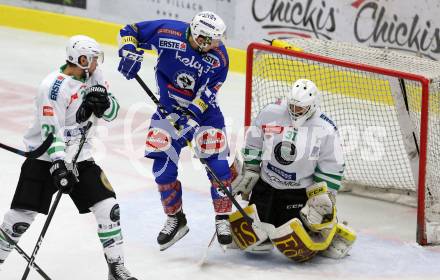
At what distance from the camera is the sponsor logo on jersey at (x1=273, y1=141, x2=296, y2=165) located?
16.6 feet

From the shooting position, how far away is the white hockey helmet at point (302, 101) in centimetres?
493

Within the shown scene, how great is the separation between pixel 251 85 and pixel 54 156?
2002 millimetres

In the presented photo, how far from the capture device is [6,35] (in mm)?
10680

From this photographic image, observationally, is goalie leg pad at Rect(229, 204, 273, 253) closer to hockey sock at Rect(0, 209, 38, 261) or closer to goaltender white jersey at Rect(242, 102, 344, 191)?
goaltender white jersey at Rect(242, 102, 344, 191)

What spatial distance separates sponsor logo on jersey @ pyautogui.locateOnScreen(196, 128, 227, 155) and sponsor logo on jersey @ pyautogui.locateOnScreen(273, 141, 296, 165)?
12.1 inches

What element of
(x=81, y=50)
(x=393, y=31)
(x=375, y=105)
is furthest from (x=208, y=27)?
(x=393, y=31)

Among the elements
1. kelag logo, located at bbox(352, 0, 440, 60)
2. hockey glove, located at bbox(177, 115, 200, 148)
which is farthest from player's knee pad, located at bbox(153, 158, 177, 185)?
kelag logo, located at bbox(352, 0, 440, 60)

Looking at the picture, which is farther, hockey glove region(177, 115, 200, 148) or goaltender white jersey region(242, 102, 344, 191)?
hockey glove region(177, 115, 200, 148)

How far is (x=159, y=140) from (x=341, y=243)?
1104 mm

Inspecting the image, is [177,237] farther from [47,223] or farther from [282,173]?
[47,223]

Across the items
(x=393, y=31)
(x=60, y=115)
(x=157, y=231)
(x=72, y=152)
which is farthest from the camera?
(x=393, y=31)

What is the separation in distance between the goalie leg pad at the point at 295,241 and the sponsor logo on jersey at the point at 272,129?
0.51 metres

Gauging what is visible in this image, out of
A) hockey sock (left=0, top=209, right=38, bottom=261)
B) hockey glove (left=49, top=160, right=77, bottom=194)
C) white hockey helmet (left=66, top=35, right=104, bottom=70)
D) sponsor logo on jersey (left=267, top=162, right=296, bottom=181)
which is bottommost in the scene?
hockey sock (left=0, top=209, right=38, bottom=261)

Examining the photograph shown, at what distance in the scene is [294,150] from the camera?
16.6 feet
